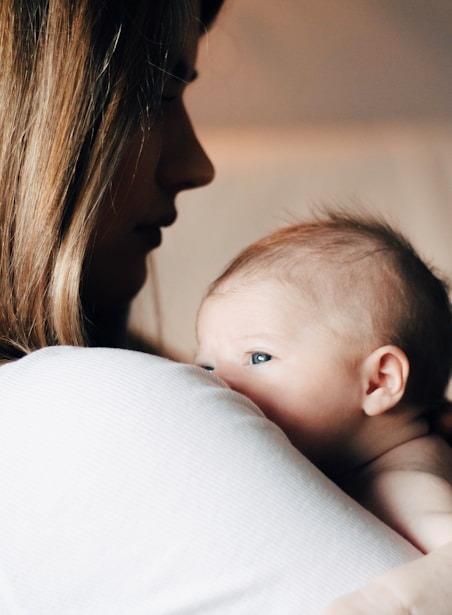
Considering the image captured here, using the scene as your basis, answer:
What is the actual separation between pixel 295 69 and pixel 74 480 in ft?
6.16

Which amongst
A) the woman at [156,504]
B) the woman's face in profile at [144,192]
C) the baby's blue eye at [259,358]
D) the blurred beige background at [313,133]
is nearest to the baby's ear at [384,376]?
the baby's blue eye at [259,358]

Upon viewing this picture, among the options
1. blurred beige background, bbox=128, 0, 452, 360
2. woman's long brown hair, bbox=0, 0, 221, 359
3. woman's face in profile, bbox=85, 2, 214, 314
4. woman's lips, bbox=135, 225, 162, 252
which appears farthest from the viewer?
blurred beige background, bbox=128, 0, 452, 360

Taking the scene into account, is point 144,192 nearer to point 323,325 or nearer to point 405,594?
point 323,325

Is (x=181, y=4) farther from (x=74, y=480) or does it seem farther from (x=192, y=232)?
(x=192, y=232)

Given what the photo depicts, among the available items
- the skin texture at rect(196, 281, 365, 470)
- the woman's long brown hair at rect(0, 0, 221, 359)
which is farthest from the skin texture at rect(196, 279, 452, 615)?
the woman's long brown hair at rect(0, 0, 221, 359)

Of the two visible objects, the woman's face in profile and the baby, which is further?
the woman's face in profile

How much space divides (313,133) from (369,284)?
1.59m

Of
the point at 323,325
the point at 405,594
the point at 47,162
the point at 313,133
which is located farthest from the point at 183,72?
the point at 313,133

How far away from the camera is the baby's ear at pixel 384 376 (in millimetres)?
833

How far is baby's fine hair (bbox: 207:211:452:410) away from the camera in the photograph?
0.85 m

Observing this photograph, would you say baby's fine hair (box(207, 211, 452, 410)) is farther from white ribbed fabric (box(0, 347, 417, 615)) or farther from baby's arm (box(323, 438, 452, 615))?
white ribbed fabric (box(0, 347, 417, 615))

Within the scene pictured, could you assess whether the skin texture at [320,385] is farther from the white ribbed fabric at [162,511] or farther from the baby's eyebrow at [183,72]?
the baby's eyebrow at [183,72]

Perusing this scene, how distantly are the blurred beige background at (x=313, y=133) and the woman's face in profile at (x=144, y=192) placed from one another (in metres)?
0.96

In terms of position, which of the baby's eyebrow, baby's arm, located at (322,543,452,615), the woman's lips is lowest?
baby's arm, located at (322,543,452,615)
